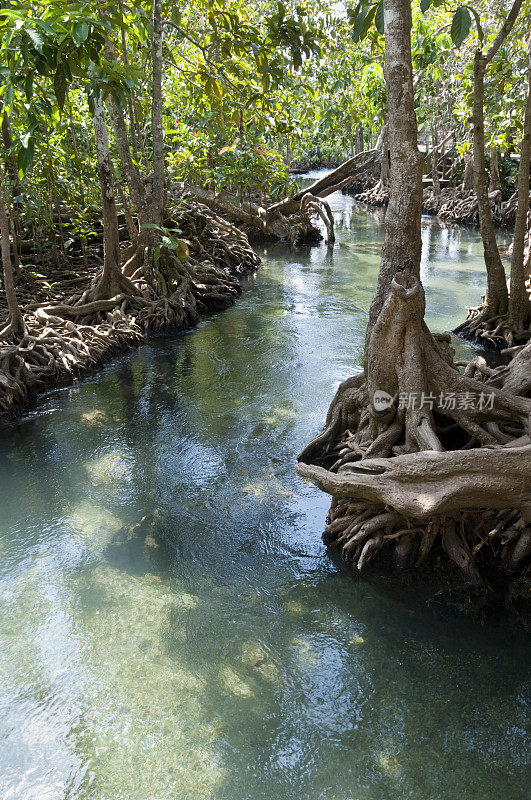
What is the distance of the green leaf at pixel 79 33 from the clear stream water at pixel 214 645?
3.29 meters

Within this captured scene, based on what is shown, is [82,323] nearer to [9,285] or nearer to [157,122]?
[9,285]

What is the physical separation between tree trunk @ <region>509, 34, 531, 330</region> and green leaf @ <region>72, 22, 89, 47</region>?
5672 millimetres

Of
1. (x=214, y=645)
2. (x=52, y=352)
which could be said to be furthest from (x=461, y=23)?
(x=52, y=352)

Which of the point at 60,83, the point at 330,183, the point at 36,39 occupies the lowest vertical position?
the point at 330,183

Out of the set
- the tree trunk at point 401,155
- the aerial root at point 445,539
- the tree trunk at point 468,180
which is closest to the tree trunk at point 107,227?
the tree trunk at point 401,155

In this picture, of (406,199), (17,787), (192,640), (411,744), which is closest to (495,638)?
(411,744)

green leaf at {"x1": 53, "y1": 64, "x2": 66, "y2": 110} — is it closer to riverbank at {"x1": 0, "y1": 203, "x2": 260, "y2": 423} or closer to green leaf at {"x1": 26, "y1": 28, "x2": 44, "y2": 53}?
green leaf at {"x1": 26, "y1": 28, "x2": 44, "y2": 53}

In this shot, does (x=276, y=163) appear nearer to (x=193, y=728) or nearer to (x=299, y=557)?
(x=299, y=557)

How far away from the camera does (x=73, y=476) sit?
5738mm

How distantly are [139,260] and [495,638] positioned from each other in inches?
339

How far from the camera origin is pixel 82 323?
29.1ft

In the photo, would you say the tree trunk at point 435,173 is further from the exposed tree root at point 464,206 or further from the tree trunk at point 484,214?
the tree trunk at point 484,214

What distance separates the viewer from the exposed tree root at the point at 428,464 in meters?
3.67

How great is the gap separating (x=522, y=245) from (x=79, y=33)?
5.80 metres
